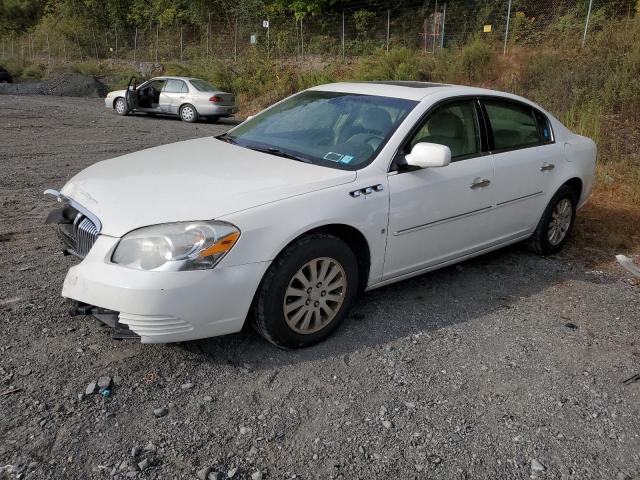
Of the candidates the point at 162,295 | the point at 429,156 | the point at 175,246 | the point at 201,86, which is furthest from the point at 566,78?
the point at 162,295

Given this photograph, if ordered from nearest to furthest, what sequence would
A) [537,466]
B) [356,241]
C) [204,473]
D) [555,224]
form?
1. [204,473]
2. [537,466]
3. [356,241]
4. [555,224]

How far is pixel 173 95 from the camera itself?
17.9 metres

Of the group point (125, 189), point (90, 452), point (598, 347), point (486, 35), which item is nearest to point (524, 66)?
point (486, 35)

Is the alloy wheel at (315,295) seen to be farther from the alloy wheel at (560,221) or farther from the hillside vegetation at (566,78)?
the hillside vegetation at (566,78)

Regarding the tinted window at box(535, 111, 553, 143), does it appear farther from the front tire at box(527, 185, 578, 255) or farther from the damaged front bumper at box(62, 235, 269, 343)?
the damaged front bumper at box(62, 235, 269, 343)

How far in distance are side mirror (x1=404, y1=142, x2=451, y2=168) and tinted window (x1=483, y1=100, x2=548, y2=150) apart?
1.07 meters

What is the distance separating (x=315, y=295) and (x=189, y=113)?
15.4 meters

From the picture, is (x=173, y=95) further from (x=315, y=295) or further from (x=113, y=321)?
(x=113, y=321)

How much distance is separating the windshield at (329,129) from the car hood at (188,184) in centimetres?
18

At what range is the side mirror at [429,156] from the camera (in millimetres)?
3682

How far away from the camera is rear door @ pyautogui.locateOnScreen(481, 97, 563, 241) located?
181 inches

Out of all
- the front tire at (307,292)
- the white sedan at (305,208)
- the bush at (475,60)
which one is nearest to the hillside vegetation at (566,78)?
the bush at (475,60)

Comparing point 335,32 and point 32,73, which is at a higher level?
point 335,32

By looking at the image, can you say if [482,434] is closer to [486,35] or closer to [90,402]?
[90,402]
